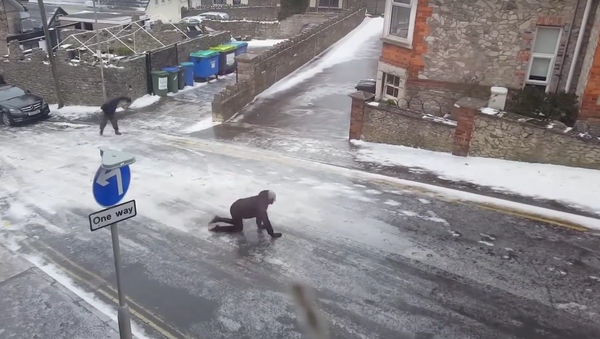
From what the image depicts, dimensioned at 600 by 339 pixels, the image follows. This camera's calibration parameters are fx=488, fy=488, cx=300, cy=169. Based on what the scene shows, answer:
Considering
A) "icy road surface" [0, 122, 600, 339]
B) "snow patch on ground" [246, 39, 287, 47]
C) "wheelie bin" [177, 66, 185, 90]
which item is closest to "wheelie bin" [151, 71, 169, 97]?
"wheelie bin" [177, 66, 185, 90]

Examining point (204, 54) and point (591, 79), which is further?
point (204, 54)

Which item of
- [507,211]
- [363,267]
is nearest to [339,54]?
[507,211]

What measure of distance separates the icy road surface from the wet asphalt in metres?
0.02

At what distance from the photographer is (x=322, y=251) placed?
8.38 meters

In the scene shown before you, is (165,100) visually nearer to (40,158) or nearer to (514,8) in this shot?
(40,158)

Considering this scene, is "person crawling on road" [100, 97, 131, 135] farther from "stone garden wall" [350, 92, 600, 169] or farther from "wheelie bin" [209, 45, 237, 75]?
"wheelie bin" [209, 45, 237, 75]

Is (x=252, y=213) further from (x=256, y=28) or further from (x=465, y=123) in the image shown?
(x=256, y=28)

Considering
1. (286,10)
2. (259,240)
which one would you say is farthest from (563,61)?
(286,10)

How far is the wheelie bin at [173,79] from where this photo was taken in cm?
2092

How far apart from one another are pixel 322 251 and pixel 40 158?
9762 mm

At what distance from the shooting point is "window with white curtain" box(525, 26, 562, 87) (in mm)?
12930

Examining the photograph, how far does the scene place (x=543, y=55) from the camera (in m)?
13.1

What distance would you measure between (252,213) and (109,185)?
3636 mm

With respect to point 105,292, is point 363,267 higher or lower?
higher
